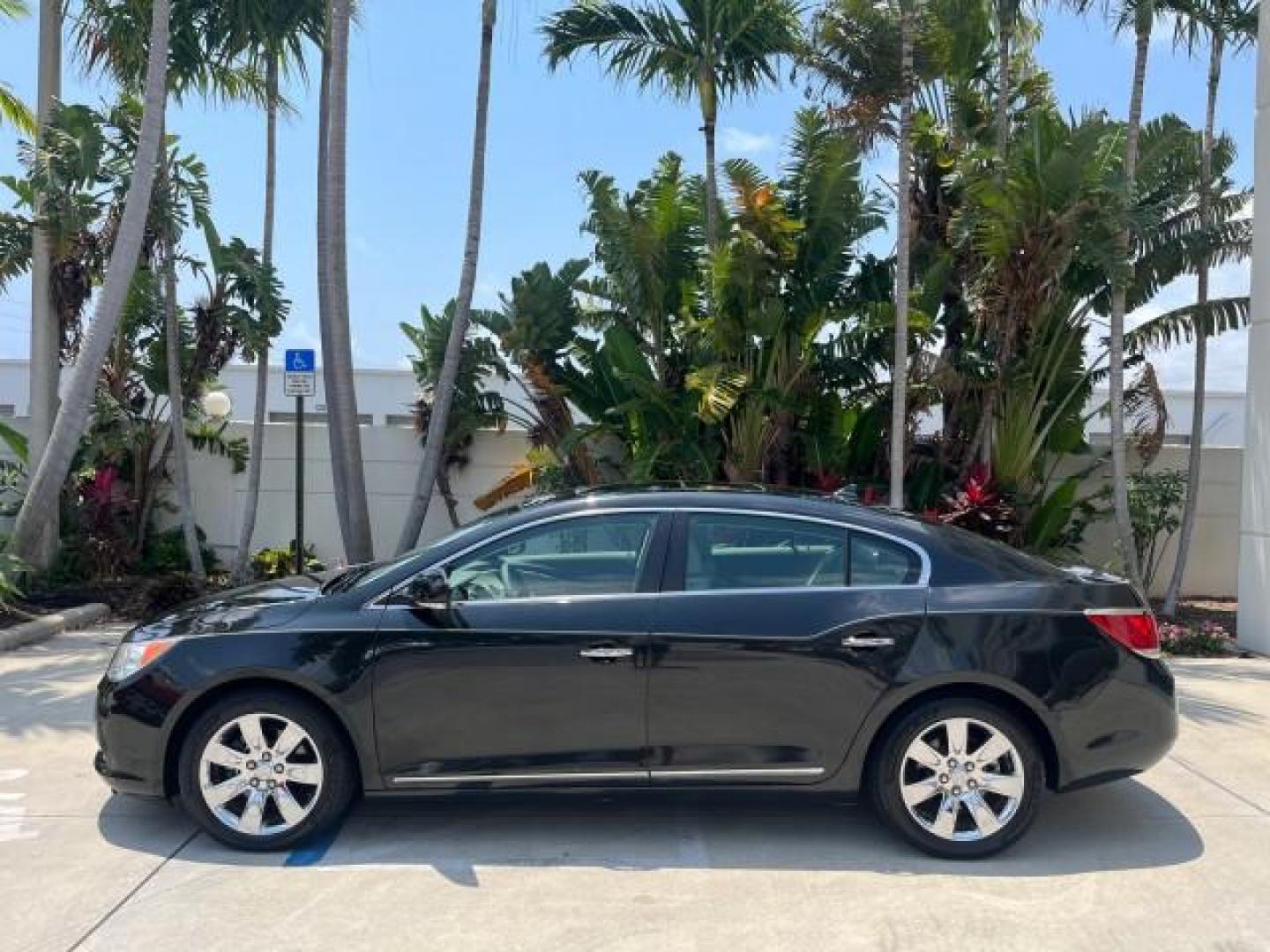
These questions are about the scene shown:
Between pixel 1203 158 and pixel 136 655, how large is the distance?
10.7 metres

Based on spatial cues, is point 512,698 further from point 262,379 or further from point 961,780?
point 262,379

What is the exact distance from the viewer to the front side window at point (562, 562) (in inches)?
193

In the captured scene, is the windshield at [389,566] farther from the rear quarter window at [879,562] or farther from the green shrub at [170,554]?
the green shrub at [170,554]

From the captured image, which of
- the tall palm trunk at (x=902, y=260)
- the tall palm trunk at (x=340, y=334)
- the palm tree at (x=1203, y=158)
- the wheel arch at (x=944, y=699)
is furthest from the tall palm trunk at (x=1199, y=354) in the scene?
the tall palm trunk at (x=340, y=334)

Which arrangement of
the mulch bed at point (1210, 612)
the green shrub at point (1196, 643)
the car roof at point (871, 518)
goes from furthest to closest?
the mulch bed at point (1210, 612) → the green shrub at point (1196, 643) → the car roof at point (871, 518)

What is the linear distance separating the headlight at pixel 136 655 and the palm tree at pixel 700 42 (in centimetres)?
795

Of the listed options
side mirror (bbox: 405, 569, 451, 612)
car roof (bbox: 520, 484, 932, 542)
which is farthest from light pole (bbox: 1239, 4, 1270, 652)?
side mirror (bbox: 405, 569, 451, 612)

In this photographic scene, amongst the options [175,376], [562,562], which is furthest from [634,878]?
[175,376]

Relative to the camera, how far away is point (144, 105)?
1035cm

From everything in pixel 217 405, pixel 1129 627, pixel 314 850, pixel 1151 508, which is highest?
pixel 217 405

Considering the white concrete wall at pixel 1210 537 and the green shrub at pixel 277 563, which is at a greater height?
the white concrete wall at pixel 1210 537

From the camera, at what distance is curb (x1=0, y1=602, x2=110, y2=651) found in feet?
30.0

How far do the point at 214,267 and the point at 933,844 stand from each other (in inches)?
391

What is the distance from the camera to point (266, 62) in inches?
461
